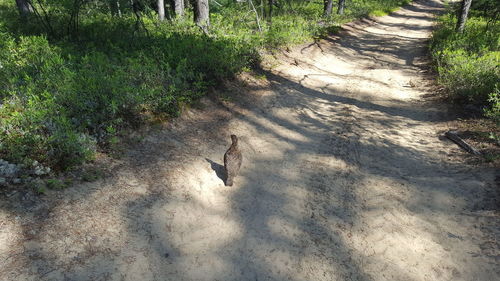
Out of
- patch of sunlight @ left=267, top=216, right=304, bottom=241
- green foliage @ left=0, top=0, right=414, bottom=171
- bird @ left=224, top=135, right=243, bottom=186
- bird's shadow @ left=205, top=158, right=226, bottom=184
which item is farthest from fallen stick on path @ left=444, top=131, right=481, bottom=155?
green foliage @ left=0, top=0, right=414, bottom=171

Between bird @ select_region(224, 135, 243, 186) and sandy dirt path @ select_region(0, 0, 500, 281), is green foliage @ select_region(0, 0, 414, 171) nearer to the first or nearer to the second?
sandy dirt path @ select_region(0, 0, 500, 281)

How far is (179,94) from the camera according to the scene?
22.4 ft

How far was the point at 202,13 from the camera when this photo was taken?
Result: 10844 mm

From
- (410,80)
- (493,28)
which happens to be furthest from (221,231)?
(493,28)

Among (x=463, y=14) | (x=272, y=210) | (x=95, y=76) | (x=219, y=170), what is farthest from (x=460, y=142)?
(x=463, y=14)

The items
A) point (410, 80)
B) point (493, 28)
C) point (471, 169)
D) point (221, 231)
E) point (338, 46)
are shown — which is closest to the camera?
point (221, 231)

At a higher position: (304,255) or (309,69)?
(309,69)

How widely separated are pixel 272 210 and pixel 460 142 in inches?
193

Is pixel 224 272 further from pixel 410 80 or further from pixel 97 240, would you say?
pixel 410 80

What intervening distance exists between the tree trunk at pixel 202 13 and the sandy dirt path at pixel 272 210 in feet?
15.0

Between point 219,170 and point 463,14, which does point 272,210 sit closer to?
point 219,170

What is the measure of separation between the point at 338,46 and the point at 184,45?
10545 mm

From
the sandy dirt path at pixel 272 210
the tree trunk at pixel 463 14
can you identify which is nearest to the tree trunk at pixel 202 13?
the sandy dirt path at pixel 272 210

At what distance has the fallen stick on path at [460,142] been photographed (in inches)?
238
